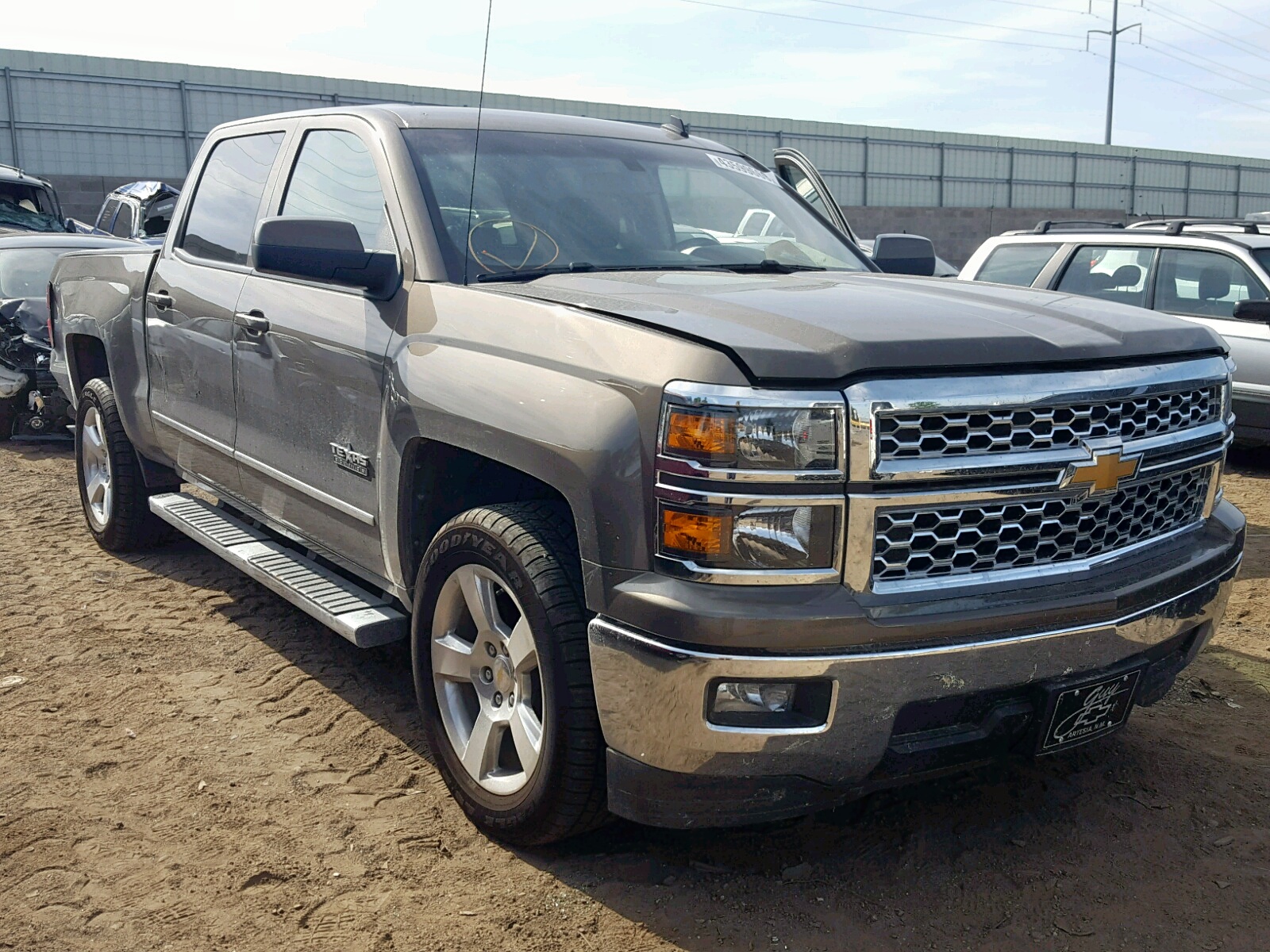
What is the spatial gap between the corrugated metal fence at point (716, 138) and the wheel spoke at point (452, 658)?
12653 mm

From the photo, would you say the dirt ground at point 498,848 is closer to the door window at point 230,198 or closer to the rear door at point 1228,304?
the door window at point 230,198

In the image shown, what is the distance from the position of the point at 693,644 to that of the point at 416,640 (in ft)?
3.59

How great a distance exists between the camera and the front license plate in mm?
2789

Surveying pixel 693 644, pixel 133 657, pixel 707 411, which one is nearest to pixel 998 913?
pixel 693 644

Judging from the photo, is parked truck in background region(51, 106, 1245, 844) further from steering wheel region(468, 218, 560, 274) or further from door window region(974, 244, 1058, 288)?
door window region(974, 244, 1058, 288)

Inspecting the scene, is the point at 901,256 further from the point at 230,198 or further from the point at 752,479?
the point at 230,198

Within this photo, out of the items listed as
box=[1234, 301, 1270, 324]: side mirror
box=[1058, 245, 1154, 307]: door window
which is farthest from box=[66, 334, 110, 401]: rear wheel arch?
box=[1234, 301, 1270, 324]: side mirror

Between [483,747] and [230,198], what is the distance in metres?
2.70

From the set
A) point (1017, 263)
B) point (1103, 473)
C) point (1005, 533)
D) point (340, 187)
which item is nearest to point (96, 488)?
point (340, 187)

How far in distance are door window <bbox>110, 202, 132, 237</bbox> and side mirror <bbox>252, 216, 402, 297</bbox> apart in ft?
42.0

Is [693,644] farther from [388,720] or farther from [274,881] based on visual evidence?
[388,720]

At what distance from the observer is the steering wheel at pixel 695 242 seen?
3.88 meters

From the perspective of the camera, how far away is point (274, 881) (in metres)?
2.99

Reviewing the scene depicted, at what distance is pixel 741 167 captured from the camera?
459 cm
